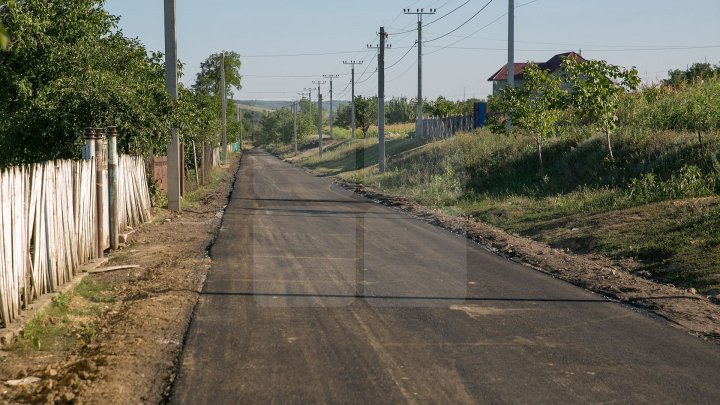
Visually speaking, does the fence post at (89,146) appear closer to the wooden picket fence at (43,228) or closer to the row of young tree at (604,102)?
the wooden picket fence at (43,228)

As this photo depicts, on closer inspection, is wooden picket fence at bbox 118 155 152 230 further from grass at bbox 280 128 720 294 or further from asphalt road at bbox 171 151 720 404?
grass at bbox 280 128 720 294

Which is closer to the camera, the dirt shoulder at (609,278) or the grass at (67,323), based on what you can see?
the grass at (67,323)

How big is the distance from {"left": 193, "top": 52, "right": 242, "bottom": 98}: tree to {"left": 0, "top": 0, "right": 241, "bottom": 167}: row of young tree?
6331 centimetres

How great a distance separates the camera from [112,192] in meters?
15.0

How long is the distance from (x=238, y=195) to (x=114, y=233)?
1530 centimetres

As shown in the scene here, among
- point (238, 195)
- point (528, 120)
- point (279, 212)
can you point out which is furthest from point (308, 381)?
point (238, 195)

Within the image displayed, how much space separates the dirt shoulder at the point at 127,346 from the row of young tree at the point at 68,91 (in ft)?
19.4

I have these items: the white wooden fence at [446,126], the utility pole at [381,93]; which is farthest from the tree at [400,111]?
the utility pole at [381,93]

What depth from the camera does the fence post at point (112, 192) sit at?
49.2ft

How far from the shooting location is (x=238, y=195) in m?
30.5

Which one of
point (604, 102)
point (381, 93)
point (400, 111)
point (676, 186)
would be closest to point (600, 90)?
point (604, 102)

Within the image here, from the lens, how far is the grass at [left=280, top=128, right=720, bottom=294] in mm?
14039

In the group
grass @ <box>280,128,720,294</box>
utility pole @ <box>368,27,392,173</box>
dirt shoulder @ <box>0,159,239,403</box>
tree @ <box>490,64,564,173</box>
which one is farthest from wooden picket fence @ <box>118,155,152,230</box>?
utility pole @ <box>368,27,392,173</box>

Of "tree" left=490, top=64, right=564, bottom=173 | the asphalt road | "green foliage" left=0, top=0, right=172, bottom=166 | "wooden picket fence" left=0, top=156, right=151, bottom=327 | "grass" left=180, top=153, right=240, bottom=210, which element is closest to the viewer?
the asphalt road
